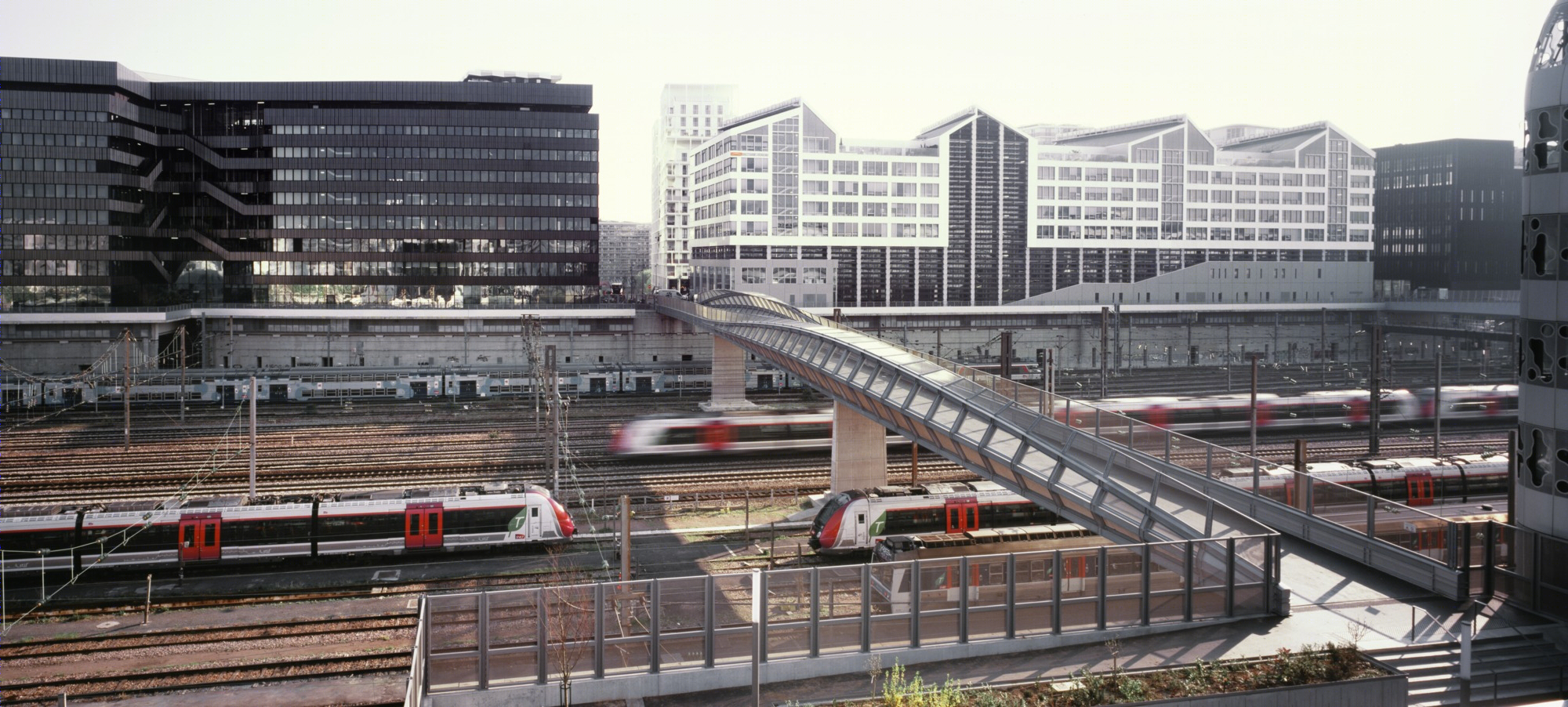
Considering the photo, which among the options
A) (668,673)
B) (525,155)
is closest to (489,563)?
(668,673)

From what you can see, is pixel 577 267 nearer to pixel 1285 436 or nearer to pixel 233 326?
pixel 233 326

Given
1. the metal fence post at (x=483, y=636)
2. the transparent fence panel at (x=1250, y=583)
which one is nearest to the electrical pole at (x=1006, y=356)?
the transparent fence panel at (x=1250, y=583)

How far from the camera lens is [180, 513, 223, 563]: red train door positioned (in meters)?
31.8

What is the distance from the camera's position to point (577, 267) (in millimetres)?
94500

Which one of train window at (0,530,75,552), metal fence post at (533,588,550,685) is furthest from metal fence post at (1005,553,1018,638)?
train window at (0,530,75,552)

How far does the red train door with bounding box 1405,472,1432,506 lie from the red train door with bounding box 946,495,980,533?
15084 mm

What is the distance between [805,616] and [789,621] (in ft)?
0.83

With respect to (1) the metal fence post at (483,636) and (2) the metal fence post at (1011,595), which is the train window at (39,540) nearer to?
(1) the metal fence post at (483,636)

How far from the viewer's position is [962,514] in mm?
33938

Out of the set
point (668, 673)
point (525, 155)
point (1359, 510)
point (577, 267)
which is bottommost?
point (668, 673)

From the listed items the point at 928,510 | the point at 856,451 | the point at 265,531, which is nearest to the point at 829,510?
the point at 928,510

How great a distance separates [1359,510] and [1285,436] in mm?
39726

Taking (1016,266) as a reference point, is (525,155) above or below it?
above

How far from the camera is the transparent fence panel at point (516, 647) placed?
15328mm
